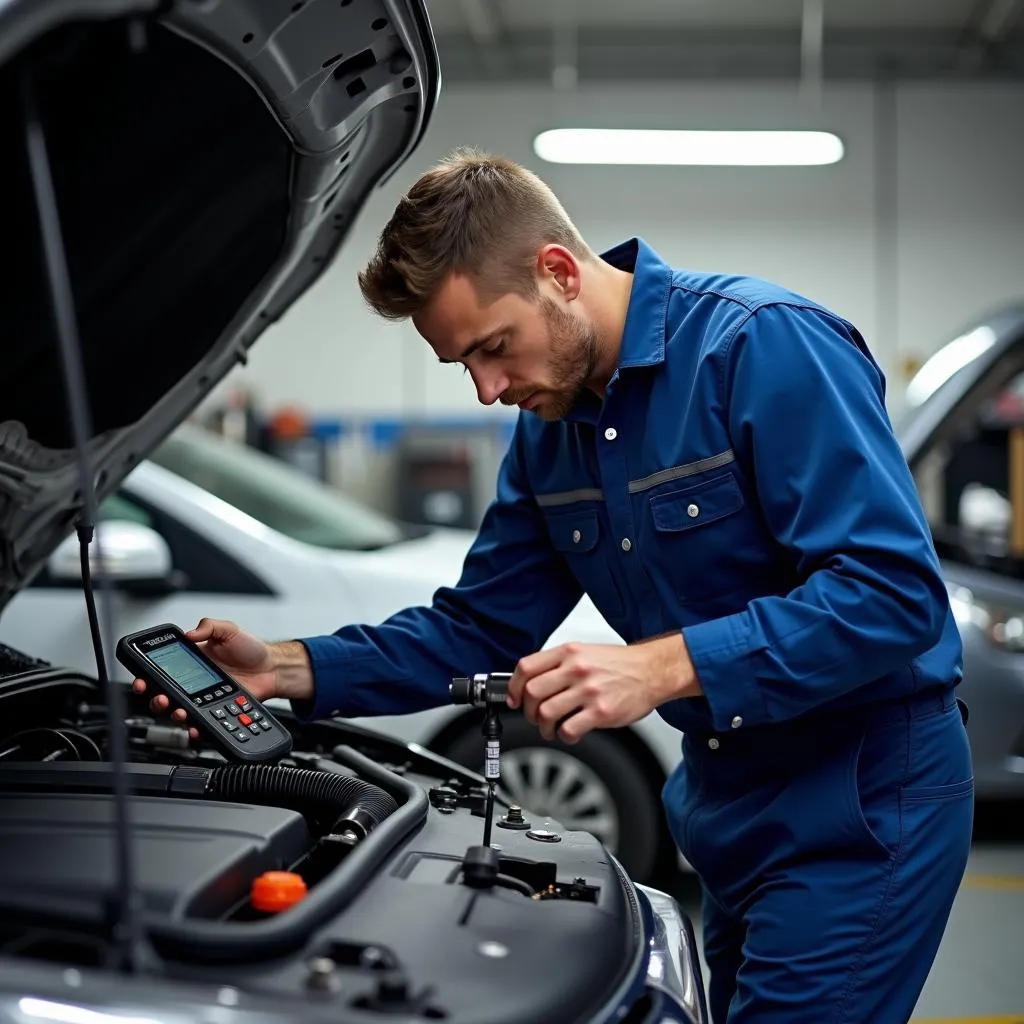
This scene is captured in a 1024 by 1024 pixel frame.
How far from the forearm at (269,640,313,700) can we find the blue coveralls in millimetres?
427

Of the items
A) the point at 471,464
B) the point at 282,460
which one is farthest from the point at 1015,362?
the point at 282,460

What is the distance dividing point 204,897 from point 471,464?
781cm

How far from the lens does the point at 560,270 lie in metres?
1.61

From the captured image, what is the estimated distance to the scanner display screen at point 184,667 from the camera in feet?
5.35

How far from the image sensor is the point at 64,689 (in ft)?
6.13

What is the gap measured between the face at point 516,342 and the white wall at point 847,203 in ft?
26.4

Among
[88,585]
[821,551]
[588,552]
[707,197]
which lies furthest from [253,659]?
[707,197]

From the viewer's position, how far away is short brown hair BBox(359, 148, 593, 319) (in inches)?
61.5

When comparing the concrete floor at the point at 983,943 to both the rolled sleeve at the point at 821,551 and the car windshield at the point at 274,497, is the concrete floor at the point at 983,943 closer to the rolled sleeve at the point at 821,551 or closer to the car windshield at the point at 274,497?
the car windshield at the point at 274,497

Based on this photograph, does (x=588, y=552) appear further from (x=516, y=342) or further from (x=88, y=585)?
(x=88, y=585)

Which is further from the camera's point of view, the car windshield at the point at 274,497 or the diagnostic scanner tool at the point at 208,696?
the car windshield at the point at 274,497

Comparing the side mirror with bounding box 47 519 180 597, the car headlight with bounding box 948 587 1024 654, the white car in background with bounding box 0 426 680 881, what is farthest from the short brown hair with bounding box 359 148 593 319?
the car headlight with bounding box 948 587 1024 654

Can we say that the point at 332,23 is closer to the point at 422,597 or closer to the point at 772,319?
the point at 772,319

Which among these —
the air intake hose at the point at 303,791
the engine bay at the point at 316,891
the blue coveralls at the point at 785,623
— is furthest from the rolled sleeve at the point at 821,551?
the air intake hose at the point at 303,791
